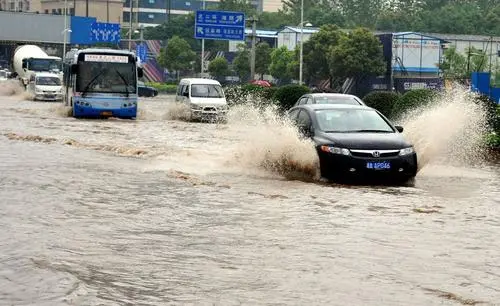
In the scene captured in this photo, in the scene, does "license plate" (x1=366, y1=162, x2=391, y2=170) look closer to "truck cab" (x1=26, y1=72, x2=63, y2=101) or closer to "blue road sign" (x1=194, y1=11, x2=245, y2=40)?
"truck cab" (x1=26, y1=72, x2=63, y2=101)

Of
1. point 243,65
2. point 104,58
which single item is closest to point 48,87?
point 104,58

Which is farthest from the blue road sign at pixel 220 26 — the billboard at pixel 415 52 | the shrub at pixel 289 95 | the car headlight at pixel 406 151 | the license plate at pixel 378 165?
the license plate at pixel 378 165

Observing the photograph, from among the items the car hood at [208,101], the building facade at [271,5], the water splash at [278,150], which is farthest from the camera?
the building facade at [271,5]

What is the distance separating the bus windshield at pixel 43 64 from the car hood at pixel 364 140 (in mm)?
48267

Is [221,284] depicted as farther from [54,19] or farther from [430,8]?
[430,8]

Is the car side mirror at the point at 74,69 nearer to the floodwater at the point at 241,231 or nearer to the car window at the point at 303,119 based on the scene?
the floodwater at the point at 241,231

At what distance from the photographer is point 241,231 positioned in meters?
11.9

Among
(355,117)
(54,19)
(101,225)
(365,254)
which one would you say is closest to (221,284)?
(365,254)

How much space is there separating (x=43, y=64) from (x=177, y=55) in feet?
115

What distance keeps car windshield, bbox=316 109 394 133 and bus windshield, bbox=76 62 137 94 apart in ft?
62.9

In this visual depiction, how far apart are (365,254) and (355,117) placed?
7670mm

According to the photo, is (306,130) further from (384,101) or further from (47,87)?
(47,87)

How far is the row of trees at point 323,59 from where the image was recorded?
70062mm

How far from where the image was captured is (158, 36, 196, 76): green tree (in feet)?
318
